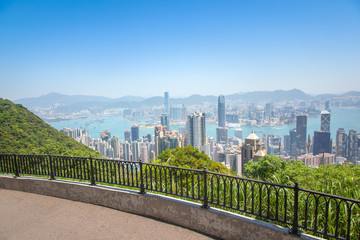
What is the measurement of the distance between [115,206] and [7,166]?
3.61 m

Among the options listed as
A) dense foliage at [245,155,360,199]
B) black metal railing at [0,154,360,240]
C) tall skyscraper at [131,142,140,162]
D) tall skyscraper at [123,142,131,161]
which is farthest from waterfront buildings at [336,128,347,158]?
black metal railing at [0,154,360,240]

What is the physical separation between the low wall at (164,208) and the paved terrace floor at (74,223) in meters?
0.12

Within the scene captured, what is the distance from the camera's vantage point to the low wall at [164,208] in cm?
306

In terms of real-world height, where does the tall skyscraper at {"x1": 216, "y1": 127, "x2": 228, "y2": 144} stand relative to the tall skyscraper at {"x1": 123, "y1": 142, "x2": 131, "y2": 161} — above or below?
below

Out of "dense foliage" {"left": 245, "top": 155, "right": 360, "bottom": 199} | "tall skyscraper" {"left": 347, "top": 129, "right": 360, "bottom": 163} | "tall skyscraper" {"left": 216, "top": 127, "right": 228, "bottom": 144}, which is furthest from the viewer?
"tall skyscraper" {"left": 216, "top": 127, "right": 228, "bottom": 144}

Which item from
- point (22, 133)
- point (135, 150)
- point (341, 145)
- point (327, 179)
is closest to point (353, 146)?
point (341, 145)

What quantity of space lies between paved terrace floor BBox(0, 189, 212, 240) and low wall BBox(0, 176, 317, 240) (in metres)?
0.12

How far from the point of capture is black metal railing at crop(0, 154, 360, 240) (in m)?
2.85

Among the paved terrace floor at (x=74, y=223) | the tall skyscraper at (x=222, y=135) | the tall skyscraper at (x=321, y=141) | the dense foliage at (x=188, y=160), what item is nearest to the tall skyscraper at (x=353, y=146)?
the tall skyscraper at (x=321, y=141)

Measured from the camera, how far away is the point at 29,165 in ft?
17.9

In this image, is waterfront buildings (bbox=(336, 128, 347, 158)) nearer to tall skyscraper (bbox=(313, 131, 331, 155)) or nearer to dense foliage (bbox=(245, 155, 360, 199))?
tall skyscraper (bbox=(313, 131, 331, 155))

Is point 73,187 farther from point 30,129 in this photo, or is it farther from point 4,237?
point 30,129

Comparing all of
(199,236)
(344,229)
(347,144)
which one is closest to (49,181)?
(199,236)

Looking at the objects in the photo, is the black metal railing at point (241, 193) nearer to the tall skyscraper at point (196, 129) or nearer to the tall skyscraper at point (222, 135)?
the tall skyscraper at point (196, 129)
